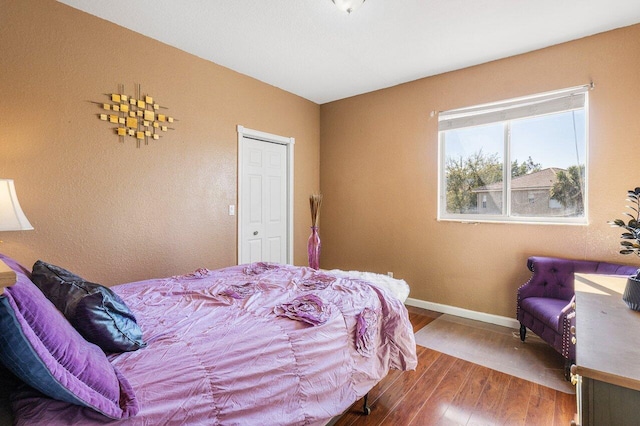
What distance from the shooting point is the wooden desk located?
76 cm

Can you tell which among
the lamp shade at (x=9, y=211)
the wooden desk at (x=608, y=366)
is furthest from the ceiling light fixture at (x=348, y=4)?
the lamp shade at (x=9, y=211)

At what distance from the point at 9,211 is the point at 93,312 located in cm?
122

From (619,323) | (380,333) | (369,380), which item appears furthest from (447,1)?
(369,380)

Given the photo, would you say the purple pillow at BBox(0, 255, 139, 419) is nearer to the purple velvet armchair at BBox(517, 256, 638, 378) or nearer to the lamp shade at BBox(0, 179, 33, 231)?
the lamp shade at BBox(0, 179, 33, 231)

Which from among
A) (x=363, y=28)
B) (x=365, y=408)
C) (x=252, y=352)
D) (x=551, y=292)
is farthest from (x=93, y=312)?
(x=551, y=292)

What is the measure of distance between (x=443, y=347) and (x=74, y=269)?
312cm

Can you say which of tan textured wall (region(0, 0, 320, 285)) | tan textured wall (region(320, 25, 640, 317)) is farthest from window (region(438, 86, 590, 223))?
tan textured wall (region(0, 0, 320, 285))

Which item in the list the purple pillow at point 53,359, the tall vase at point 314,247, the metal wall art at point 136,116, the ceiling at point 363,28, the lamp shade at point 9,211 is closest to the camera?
the purple pillow at point 53,359

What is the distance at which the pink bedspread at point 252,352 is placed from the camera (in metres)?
1.01

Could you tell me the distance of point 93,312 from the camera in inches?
44.2

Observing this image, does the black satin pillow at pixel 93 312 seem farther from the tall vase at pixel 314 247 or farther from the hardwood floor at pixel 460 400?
the tall vase at pixel 314 247

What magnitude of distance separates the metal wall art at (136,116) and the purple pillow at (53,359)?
208 centimetres

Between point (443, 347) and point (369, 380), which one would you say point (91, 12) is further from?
point (443, 347)

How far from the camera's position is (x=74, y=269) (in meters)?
2.34
